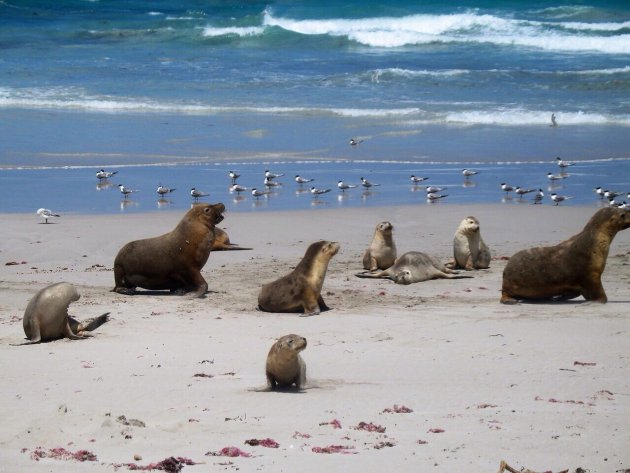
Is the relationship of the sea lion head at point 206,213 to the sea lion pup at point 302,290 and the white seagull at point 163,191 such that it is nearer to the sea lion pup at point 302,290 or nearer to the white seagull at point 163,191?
the sea lion pup at point 302,290

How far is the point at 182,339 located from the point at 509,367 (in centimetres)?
261

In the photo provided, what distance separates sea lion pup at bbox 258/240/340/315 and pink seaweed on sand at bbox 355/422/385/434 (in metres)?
3.93

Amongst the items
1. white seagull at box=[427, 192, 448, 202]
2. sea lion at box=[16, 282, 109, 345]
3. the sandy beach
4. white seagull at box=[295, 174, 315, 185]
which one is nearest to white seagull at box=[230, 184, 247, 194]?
white seagull at box=[295, 174, 315, 185]

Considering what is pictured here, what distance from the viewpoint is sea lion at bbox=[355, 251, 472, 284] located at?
1227 centimetres

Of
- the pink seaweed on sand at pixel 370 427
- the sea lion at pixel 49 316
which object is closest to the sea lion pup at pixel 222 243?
the sea lion at pixel 49 316

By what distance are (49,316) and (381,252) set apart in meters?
4.60

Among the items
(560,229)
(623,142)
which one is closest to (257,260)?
(560,229)

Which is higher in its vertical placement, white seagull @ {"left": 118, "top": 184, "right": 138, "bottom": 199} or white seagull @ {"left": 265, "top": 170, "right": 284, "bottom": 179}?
white seagull @ {"left": 265, "top": 170, "right": 284, "bottom": 179}

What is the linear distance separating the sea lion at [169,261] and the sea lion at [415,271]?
1.76 meters

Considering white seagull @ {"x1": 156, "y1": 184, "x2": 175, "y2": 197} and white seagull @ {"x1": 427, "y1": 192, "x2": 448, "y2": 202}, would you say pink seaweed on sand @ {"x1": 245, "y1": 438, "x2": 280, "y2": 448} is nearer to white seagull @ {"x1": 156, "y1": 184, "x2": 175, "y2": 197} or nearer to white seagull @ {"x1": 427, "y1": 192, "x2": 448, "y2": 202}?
white seagull @ {"x1": 427, "y1": 192, "x2": 448, "y2": 202}

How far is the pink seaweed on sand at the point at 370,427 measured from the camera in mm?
6562

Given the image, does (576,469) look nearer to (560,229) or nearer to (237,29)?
(560,229)

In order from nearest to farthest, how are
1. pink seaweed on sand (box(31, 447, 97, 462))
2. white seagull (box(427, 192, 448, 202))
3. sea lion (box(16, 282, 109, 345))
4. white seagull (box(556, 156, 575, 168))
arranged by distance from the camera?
pink seaweed on sand (box(31, 447, 97, 462))
sea lion (box(16, 282, 109, 345))
white seagull (box(427, 192, 448, 202))
white seagull (box(556, 156, 575, 168))

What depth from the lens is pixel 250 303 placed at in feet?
36.9
